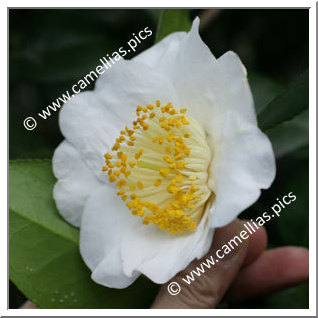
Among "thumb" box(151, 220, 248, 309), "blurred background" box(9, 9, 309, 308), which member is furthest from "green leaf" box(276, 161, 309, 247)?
"thumb" box(151, 220, 248, 309)

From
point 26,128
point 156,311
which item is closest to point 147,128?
point 156,311

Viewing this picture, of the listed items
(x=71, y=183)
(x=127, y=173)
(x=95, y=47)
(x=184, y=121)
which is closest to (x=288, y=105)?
(x=184, y=121)

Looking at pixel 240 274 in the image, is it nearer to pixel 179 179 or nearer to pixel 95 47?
pixel 179 179

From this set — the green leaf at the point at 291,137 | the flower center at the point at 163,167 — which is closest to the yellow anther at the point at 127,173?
the flower center at the point at 163,167

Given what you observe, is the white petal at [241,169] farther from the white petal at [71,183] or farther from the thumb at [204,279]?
the white petal at [71,183]

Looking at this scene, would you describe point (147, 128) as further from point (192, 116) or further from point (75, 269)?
point (75, 269)

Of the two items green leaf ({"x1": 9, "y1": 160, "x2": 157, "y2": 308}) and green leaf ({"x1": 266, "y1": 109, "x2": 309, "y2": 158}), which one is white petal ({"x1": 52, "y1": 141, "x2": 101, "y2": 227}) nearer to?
green leaf ({"x1": 9, "y1": 160, "x2": 157, "y2": 308})
